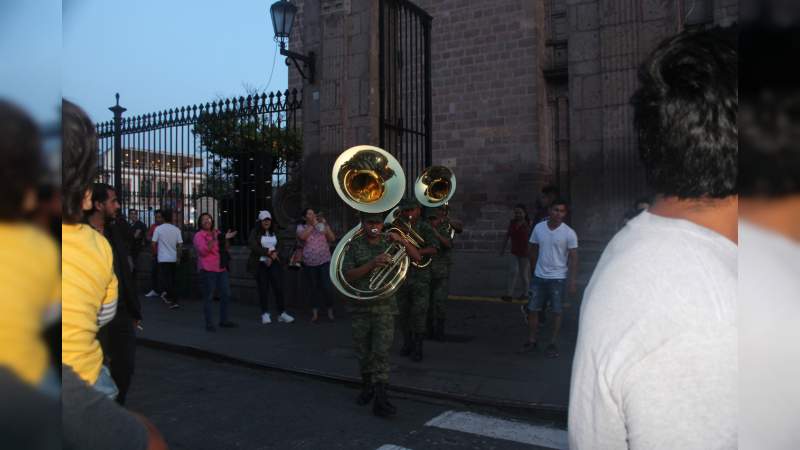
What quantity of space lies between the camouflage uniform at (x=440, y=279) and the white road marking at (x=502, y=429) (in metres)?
2.65

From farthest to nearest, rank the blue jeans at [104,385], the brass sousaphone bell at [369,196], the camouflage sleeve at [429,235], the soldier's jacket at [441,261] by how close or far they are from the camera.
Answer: the soldier's jacket at [441,261] → the camouflage sleeve at [429,235] → the brass sousaphone bell at [369,196] → the blue jeans at [104,385]

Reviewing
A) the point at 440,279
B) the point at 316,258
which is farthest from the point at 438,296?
the point at 316,258

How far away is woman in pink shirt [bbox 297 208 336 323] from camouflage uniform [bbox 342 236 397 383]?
3903 millimetres

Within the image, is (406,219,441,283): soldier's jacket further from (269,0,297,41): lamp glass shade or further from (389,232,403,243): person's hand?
(269,0,297,41): lamp glass shade

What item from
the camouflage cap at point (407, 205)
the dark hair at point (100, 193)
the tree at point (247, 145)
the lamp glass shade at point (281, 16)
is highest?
the lamp glass shade at point (281, 16)

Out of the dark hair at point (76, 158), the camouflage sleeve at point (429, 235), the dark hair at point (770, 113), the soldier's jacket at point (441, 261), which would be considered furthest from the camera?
the soldier's jacket at point (441, 261)

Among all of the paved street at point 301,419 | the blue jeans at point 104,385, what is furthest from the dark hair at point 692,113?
the paved street at point 301,419

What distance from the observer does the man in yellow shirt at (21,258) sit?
91 cm

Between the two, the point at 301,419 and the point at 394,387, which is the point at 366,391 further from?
the point at 301,419

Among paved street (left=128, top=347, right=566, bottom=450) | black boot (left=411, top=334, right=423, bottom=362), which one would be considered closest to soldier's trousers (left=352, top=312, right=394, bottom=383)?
paved street (left=128, top=347, right=566, bottom=450)

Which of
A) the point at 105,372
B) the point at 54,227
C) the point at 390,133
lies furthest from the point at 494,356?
the point at 54,227

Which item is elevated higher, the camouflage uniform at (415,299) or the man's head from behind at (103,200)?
the man's head from behind at (103,200)

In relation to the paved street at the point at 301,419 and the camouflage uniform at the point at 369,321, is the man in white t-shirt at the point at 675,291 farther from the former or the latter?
the camouflage uniform at the point at 369,321

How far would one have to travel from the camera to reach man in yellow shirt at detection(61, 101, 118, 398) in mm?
1179
